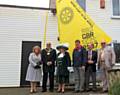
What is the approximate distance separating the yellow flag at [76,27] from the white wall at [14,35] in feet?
9.94

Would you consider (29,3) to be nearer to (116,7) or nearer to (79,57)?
(116,7)

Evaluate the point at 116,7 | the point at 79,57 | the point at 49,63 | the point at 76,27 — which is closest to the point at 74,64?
the point at 79,57

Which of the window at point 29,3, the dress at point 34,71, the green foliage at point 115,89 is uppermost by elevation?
the window at point 29,3

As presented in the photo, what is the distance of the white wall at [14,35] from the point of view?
18.0 m

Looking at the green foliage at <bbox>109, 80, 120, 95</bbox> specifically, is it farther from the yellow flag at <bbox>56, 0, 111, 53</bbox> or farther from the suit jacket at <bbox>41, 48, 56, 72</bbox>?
the yellow flag at <bbox>56, 0, 111, 53</bbox>

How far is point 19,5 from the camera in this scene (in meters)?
18.5

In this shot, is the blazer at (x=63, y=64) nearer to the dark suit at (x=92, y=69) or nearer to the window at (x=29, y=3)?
the dark suit at (x=92, y=69)

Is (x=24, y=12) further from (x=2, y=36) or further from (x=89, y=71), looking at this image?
(x=89, y=71)

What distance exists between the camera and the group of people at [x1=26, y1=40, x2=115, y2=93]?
45.1 ft

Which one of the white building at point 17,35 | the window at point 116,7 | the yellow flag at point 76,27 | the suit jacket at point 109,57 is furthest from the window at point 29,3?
the suit jacket at point 109,57

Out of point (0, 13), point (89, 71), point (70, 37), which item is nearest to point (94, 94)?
point (89, 71)

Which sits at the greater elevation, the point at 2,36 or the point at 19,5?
the point at 19,5

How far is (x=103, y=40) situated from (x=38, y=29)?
5.37 meters

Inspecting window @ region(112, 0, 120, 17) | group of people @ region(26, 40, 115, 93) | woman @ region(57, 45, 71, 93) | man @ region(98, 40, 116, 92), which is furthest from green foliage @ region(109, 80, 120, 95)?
window @ region(112, 0, 120, 17)
